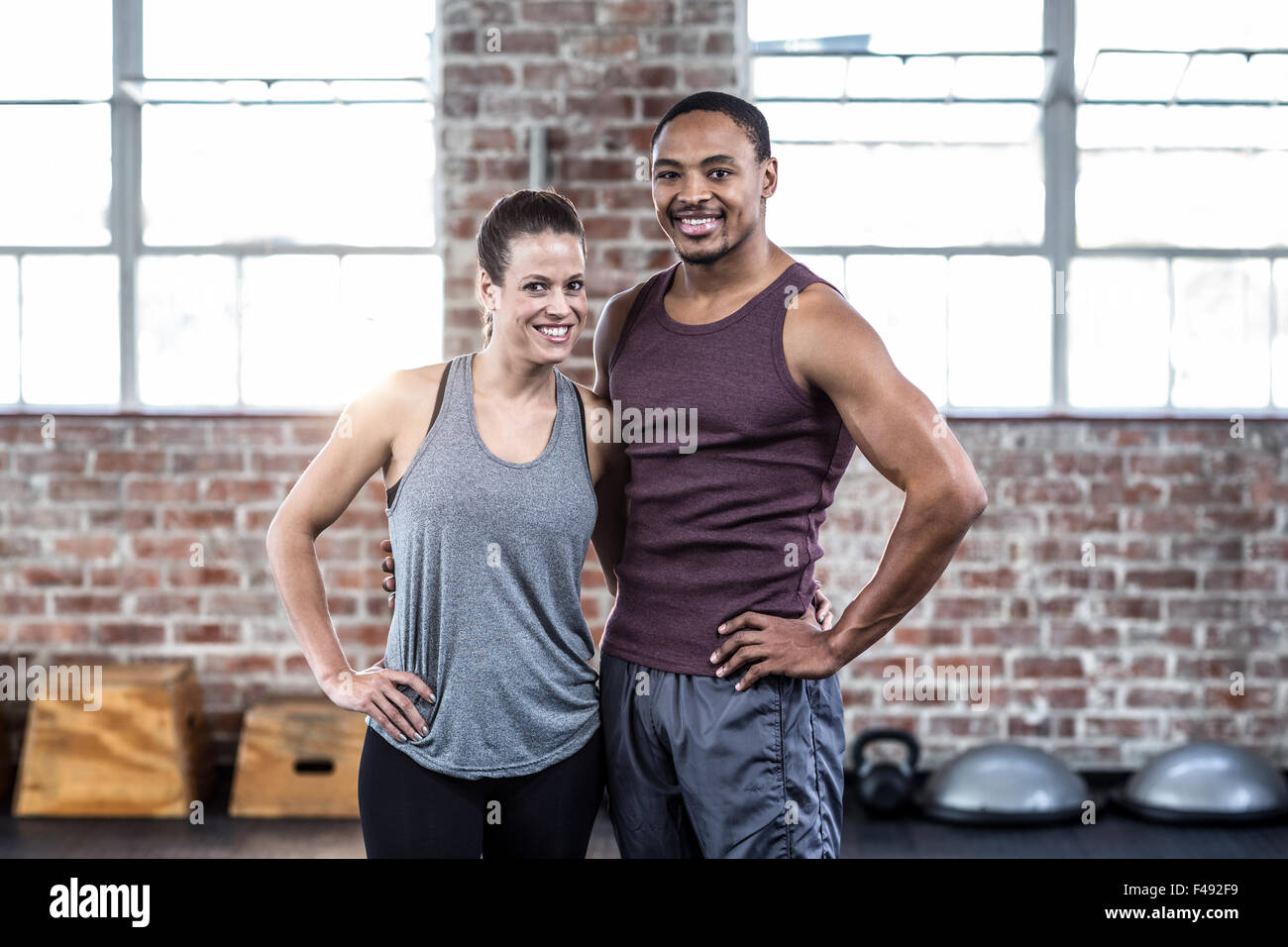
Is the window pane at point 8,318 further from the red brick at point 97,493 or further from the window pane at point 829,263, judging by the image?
A: the window pane at point 829,263

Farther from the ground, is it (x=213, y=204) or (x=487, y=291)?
(x=213, y=204)

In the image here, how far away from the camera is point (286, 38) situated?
3.60 meters

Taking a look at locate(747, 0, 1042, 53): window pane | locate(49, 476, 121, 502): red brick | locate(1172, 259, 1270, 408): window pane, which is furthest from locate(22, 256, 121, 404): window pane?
locate(1172, 259, 1270, 408): window pane

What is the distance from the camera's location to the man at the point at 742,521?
147cm

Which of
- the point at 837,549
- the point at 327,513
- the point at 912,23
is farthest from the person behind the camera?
the point at 912,23

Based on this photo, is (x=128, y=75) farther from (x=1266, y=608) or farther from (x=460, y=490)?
(x=1266, y=608)

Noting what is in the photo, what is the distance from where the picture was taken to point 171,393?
3.66 metres

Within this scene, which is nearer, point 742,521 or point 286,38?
A: point 742,521

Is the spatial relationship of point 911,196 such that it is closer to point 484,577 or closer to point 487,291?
point 487,291

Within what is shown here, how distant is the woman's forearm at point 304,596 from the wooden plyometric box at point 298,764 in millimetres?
1769

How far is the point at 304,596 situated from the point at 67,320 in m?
2.68

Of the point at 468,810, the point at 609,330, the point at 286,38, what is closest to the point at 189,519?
the point at 286,38

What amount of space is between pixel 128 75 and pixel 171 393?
1.06 metres

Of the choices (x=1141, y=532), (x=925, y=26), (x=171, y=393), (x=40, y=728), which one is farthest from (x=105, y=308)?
(x=1141, y=532)
